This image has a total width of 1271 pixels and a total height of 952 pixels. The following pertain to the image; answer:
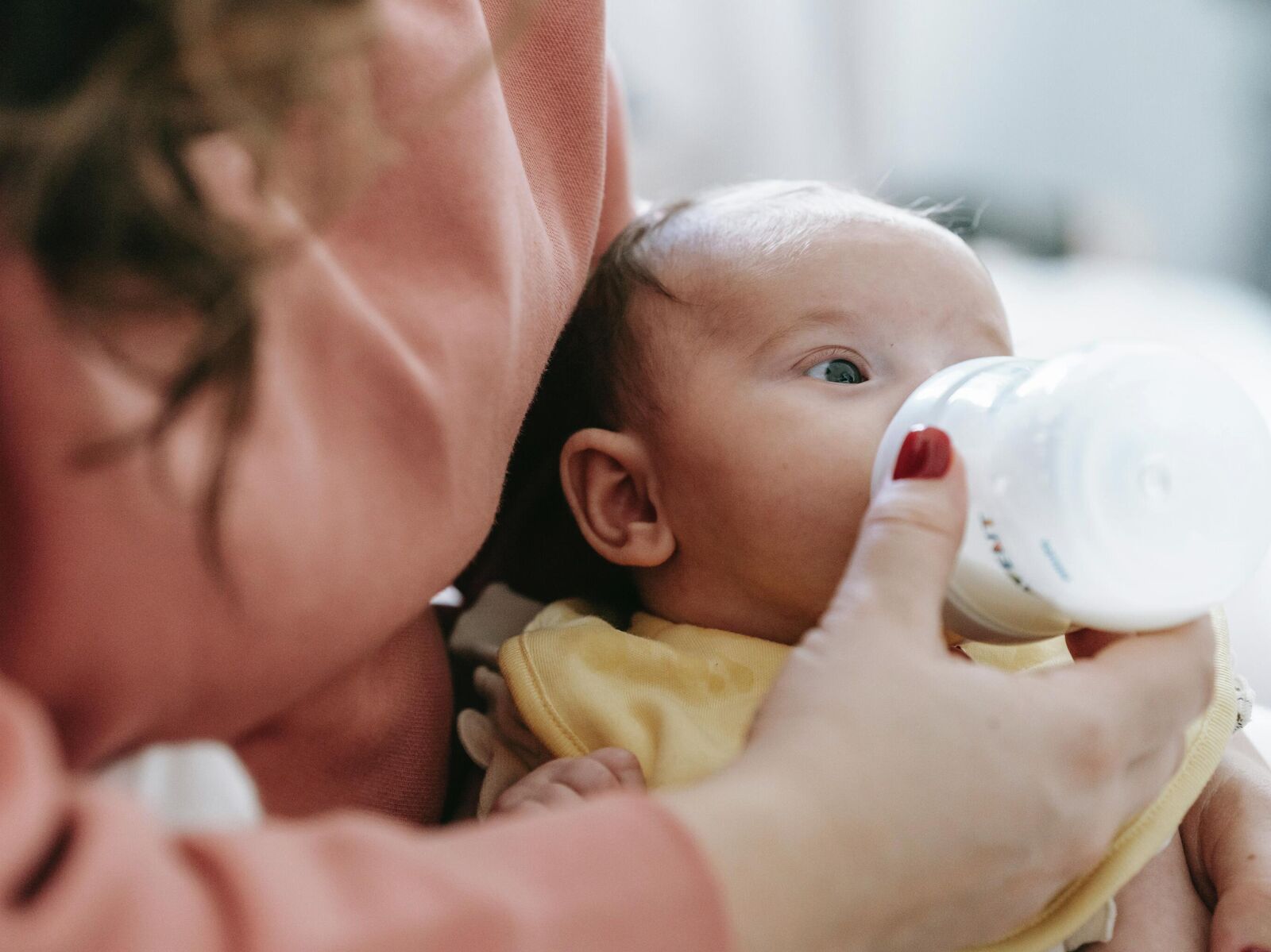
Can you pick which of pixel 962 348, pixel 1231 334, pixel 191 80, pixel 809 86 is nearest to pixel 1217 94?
pixel 809 86

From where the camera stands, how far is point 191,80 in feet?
1.55

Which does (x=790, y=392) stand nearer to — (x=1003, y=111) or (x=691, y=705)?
(x=691, y=705)

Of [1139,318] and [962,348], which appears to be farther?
[1139,318]

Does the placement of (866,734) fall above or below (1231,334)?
above

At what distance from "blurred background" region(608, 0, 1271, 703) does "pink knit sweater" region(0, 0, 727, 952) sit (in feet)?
5.69

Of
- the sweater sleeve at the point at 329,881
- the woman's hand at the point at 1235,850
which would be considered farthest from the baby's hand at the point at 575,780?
the woman's hand at the point at 1235,850

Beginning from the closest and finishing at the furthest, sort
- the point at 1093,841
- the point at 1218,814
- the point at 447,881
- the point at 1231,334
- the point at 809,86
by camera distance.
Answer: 1. the point at 447,881
2. the point at 1093,841
3. the point at 1218,814
4. the point at 1231,334
5. the point at 809,86

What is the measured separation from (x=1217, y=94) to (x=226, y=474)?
2.75 meters

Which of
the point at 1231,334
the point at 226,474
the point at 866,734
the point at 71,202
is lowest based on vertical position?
the point at 1231,334

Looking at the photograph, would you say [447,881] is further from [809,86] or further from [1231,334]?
[809,86]

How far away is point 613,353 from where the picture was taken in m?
0.99

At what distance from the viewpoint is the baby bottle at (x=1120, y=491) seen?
24.4 inches

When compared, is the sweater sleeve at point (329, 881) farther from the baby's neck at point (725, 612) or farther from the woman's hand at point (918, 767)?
the baby's neck at point (725, 612)

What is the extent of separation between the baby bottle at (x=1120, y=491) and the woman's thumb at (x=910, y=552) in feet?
0.10
